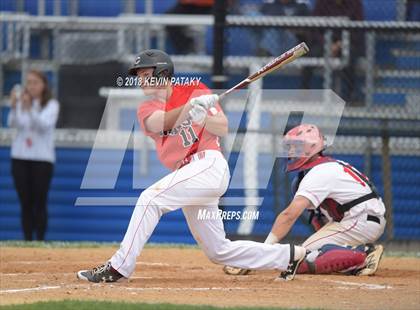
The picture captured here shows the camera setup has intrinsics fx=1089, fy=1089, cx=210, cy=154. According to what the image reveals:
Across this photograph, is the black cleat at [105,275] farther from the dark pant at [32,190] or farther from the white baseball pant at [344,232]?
the dark pant at [32,190]

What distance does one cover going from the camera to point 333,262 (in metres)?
8.80

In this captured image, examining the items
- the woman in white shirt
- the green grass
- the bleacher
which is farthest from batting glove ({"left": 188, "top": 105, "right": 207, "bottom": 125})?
the woman in white shirt

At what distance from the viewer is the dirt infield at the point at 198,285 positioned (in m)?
7.21

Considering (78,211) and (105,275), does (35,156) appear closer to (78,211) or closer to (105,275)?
(78,211)

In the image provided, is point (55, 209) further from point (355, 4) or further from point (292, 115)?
point (355, 4)

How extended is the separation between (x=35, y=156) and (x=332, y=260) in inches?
221

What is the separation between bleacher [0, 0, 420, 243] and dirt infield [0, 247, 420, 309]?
262cm

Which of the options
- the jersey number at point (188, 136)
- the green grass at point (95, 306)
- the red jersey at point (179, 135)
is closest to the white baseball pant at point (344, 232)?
the red jersey at point (179, 135)

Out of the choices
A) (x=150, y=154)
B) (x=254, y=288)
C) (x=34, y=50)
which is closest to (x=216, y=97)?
(x=254, y=288)

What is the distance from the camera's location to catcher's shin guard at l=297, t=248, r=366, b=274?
28.9 ft

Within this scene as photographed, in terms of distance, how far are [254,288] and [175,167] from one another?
1.08 meters

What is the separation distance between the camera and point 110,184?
14367 mm

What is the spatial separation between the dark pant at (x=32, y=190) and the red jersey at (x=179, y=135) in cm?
537

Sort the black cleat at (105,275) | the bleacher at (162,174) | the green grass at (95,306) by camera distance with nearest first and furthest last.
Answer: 1. the green grass at (95,306)
2. the black cleat at (105,275)
3. the bleacher at (162,174)
